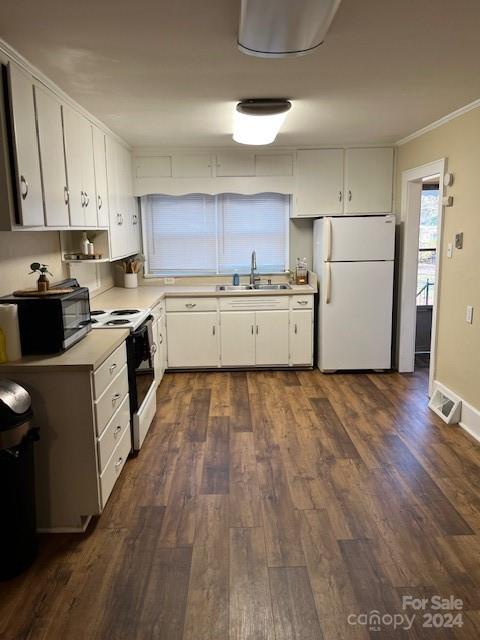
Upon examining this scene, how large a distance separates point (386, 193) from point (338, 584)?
4019 millimetres

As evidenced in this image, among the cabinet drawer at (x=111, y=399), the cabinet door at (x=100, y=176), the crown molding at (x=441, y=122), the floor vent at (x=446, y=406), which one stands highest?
the crown molding at (x=441, y=122)

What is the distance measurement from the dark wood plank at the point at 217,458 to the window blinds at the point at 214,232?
2.19 m

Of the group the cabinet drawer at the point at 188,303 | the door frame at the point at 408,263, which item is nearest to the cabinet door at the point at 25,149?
the cabinet drawer at the point at 188,303

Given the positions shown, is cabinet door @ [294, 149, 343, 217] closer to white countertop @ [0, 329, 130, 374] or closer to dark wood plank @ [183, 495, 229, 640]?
white countertop @ [0, 329, 130, 374]

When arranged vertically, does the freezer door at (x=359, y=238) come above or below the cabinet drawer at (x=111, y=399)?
above

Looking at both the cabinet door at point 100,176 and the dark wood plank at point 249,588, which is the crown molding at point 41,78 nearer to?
the cabinet door at point 100,176

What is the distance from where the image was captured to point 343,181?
5027 millimetres

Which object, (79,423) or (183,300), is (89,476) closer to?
(79,423)

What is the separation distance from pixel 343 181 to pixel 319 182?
0.25 m

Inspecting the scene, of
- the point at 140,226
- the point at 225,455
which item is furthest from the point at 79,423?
the point at 140,226

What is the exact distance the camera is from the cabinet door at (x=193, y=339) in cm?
497

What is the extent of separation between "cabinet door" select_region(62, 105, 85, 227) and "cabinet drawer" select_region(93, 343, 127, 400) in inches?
34.6

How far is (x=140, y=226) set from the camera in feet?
17.6

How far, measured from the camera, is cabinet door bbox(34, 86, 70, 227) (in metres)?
2.54
